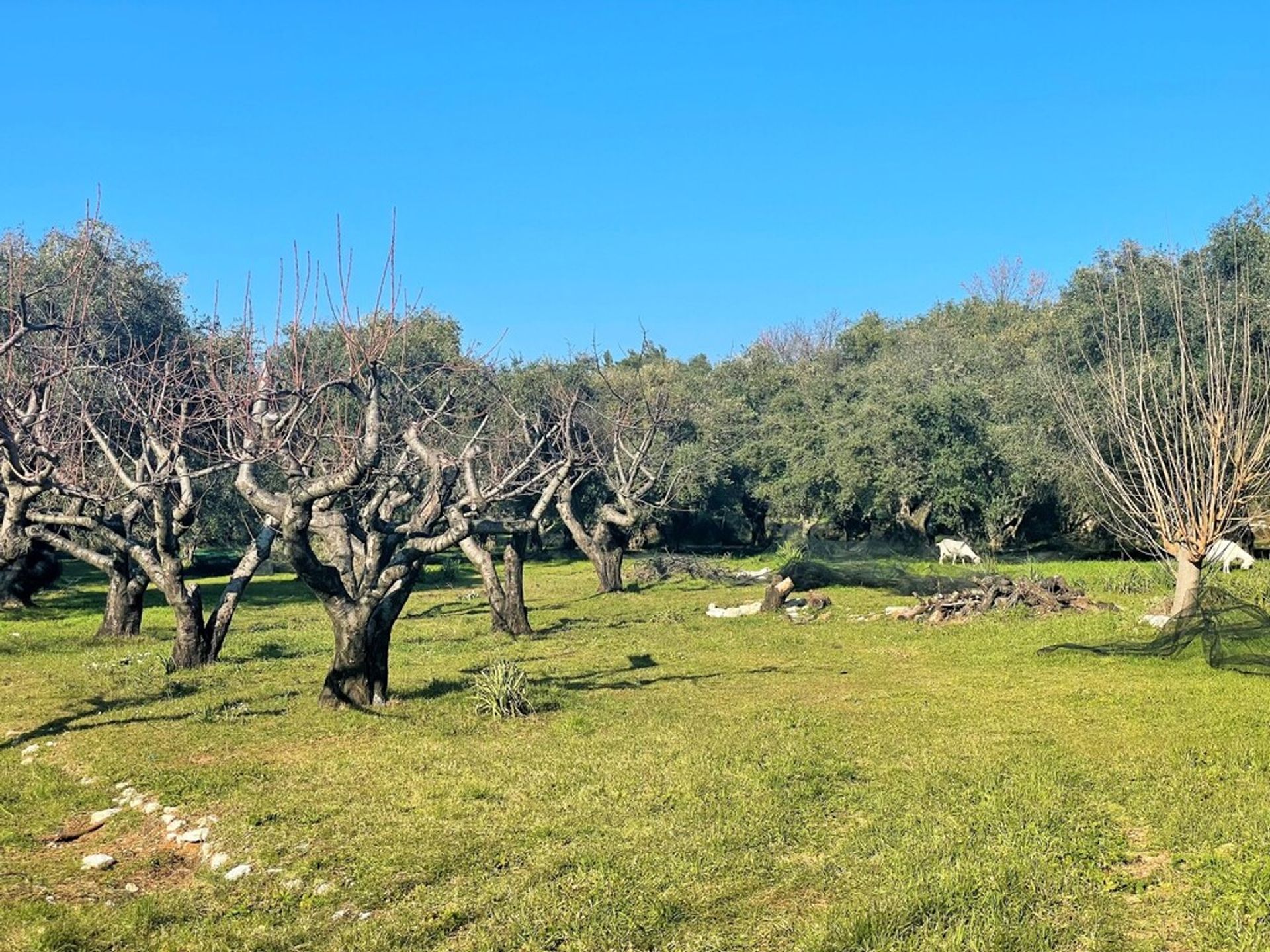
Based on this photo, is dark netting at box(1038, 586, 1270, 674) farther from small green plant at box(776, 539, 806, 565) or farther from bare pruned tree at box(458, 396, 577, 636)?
small green plant at box(776, 539, 806, 565)

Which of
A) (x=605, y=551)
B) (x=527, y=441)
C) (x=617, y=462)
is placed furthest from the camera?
(x=605, y=551)

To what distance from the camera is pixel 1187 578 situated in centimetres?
1770

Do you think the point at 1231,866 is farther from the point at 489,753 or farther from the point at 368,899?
the point at 489,753

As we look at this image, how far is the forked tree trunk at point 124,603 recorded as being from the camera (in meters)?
19.8

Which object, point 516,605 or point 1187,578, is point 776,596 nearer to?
point 516,605

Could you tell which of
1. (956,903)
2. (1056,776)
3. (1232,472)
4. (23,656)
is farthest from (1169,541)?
(23,656)

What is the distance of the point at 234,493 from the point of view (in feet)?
111

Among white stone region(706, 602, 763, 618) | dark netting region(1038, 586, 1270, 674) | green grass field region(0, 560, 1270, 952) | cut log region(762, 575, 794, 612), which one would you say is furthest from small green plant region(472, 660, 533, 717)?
cut log region(762, 575, 794, 612)

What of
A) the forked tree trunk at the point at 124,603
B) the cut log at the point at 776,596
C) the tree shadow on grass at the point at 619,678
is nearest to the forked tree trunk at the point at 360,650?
the tree shadow on grass at the point at 619,678

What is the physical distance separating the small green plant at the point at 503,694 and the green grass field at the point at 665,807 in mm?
274

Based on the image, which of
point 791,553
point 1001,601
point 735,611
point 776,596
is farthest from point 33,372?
point 791,553

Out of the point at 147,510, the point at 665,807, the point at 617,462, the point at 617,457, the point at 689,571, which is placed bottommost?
the point at 665,807

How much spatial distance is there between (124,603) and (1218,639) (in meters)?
19.2

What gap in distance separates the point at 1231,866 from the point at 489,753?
A: 258 inches
